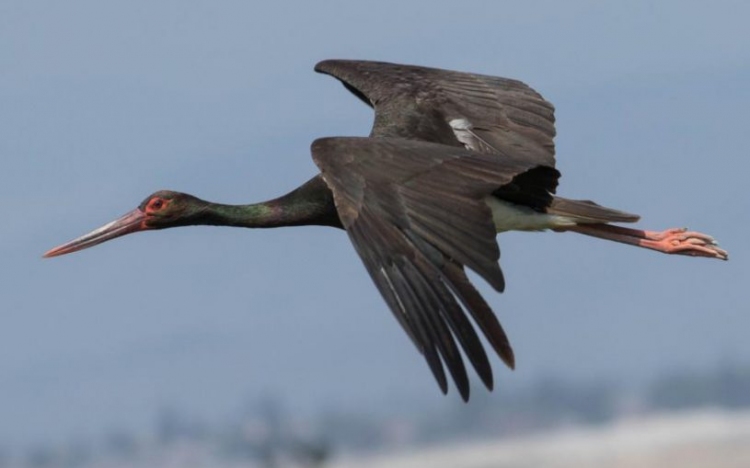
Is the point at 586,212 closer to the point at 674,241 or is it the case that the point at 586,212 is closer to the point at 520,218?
the point at 520,218

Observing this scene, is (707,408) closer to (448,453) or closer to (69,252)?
(448,453)

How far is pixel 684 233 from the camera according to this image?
720 inches

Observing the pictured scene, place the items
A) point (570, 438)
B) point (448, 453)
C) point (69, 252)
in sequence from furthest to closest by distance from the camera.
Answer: point (570, 438) → point (448, 453) → point (69, 252)

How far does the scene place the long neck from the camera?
56.0ft

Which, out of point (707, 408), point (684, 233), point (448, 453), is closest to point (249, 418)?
point (707, 408)

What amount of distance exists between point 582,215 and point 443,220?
294 cm

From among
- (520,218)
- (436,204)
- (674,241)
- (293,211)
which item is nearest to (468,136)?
(520,218)

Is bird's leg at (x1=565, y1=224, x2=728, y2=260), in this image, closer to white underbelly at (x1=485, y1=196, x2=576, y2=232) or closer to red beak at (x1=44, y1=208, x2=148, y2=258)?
white underbelly at (x1=485, y1=196, x2=576, y2=232)

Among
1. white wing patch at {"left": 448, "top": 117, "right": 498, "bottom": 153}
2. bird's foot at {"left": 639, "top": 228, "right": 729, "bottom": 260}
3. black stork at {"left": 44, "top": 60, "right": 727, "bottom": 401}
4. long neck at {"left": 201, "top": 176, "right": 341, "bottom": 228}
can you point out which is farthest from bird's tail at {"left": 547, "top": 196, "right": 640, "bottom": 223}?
long neck at {"left": 201, "top": 176, "right": 341, "bottom": 228}

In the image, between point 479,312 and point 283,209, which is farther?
point 283,209

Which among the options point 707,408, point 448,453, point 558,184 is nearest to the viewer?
point 558,184

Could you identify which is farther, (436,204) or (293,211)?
(293,211)

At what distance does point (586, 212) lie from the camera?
17.1 metres

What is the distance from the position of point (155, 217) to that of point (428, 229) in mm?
3902
